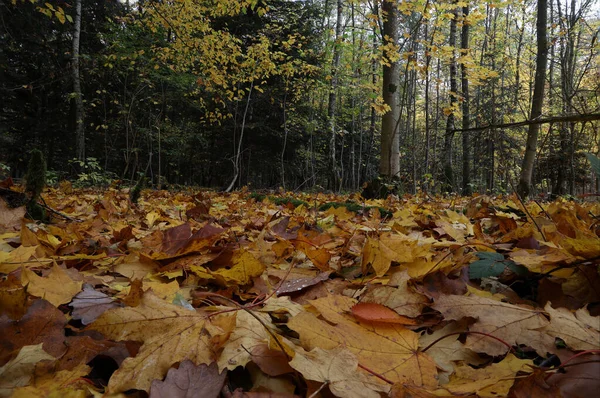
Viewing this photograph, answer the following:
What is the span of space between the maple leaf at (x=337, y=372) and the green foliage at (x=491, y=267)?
0.49 metres

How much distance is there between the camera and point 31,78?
11695mm

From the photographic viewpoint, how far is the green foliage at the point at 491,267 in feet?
2.95

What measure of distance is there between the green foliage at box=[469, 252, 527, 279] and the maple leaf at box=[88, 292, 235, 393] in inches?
25.3

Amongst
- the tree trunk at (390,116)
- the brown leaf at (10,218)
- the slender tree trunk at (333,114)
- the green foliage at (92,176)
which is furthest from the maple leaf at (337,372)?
the slender tree trunk at (333,114)

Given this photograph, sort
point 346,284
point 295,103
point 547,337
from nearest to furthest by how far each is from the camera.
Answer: point 547,337
point 346,284
point 295,103

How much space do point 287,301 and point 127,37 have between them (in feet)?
38.4

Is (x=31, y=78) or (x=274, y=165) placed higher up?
(x=31, y=78)

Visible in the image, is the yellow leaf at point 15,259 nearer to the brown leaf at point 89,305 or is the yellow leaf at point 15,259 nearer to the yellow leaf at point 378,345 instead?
the brown leaf at point 89,305

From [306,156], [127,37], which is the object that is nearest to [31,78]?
[127,37]

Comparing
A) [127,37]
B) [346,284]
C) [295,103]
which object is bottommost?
[346,284]

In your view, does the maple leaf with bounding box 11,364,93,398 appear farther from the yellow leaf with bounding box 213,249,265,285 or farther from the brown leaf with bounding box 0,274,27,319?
the yellow leaf with bounding box 213,249,265,285

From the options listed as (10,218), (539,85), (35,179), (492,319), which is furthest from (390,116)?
(492,319)

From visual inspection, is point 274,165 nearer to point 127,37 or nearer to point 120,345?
point 127,37

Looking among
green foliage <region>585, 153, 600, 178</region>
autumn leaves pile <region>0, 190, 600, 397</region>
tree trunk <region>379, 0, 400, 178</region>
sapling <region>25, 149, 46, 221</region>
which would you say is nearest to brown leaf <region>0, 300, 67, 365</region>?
autumn leaves pile <region>0, 190, 600, 397</region>
